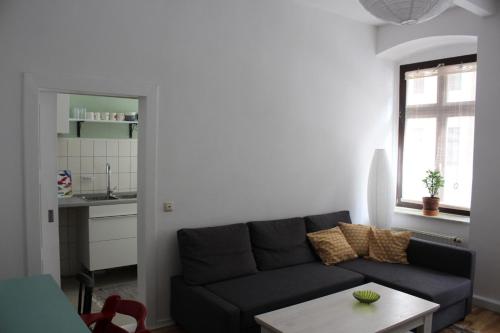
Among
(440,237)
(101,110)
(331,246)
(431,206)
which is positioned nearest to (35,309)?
(331,246)

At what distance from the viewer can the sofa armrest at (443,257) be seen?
358 cm

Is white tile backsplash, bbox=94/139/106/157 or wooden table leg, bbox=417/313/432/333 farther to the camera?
white tile backsplash, bbox=94/139/106/157

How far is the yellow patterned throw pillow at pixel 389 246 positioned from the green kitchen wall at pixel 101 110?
10.2 feet

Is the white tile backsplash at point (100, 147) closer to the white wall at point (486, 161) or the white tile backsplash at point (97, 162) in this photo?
the white tile backsplash at point (97, 162)

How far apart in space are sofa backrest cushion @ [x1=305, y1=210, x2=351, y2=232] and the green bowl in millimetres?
1298

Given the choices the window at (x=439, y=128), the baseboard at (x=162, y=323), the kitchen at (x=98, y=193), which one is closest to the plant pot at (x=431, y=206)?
the window at (x=439, y=128)

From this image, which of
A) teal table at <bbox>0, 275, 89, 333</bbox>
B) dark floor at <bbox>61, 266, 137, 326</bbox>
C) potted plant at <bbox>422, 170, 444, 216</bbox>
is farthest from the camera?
potted plant at <bbox>422, 170, 444, 216</bbox>

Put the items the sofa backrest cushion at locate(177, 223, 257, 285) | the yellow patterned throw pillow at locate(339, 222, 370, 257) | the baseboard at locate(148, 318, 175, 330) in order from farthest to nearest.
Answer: the yellow patterned throw pillow at locate(339, 222, 370, 257)
the baseboard at locate(148, 318, 175, 330)
the sofa backrest cushion at locate(177, 223, 257, 285)

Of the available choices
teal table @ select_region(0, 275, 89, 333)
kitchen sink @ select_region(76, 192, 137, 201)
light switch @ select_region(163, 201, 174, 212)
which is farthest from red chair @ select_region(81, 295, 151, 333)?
kitchen sink @ select_region(76, 192, 137, 201)

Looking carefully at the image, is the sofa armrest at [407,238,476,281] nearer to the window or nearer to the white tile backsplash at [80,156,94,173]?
the window

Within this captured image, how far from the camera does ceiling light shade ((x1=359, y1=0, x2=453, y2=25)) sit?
1.79 meters

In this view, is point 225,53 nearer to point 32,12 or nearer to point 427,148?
point 32,12

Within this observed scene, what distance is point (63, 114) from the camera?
14.5 ft

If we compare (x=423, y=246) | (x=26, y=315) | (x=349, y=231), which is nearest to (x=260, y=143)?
(x=349, y=231)
